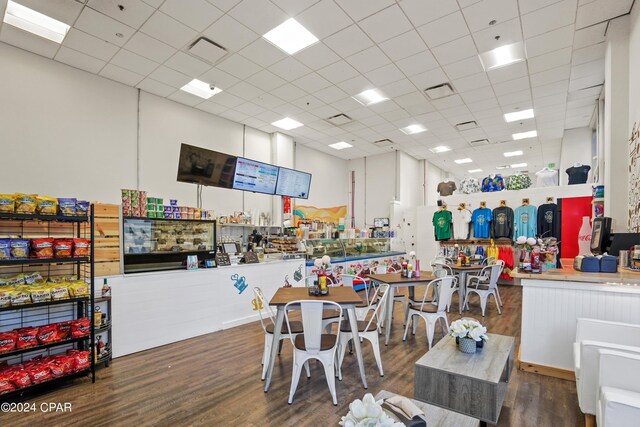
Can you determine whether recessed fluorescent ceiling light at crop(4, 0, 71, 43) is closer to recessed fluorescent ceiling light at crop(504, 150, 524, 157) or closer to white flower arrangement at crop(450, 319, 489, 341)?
white flower arrangement at crop(450, 319, 489, 341)

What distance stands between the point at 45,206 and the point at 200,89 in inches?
157

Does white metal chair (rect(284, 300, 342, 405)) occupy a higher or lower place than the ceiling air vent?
lower

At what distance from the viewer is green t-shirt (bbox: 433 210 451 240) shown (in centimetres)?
891

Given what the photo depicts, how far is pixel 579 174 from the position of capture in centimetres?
713

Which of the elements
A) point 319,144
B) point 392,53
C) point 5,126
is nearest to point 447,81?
point 392,53

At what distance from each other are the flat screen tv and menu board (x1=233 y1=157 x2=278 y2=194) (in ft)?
0.55

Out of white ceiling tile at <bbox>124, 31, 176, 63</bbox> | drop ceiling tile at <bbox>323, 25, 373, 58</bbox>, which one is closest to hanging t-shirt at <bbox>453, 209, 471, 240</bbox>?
drop ceiling tile at <bbox>323, 25, 373, 58</bbox>

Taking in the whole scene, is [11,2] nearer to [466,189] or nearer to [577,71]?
[577,71]

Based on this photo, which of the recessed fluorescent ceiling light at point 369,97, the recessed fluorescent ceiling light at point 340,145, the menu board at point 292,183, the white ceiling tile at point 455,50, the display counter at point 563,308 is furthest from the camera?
the recessed fluorescent ceiling light at point 340,145

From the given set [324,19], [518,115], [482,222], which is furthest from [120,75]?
[482,222]

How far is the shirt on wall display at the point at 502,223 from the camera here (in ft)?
25.9

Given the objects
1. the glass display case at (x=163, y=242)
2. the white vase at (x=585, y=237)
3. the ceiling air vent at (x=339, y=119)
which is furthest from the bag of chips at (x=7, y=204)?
the white vase at (x=585, y=237)

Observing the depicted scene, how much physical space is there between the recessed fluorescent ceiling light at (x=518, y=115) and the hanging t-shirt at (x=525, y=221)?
2.16m

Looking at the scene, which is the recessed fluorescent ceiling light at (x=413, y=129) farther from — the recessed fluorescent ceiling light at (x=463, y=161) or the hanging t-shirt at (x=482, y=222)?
the recessed fluorescent ceiling light at (x=463, y=161)
